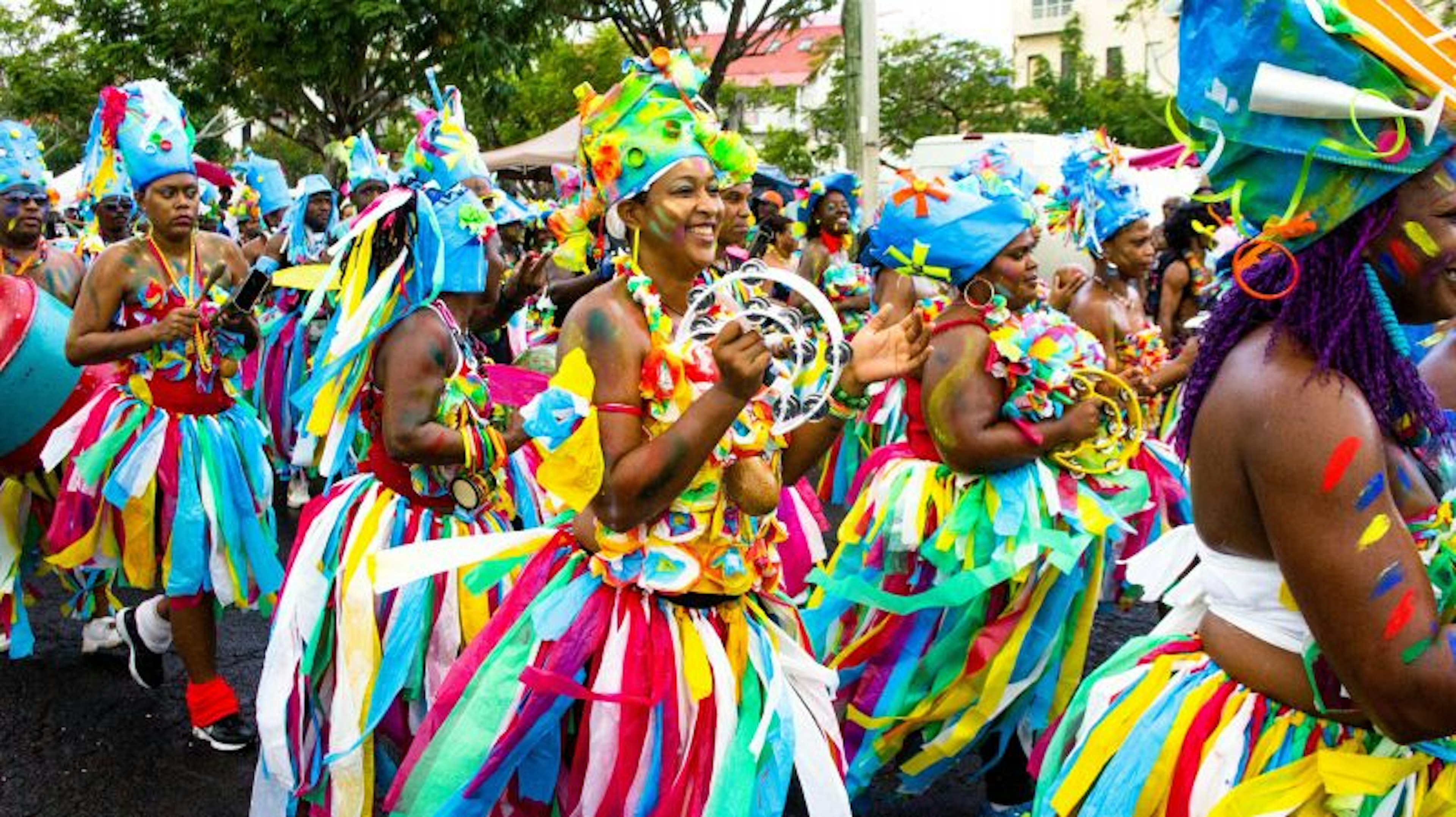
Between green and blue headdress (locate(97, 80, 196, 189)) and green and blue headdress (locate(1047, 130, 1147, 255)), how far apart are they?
394 cm

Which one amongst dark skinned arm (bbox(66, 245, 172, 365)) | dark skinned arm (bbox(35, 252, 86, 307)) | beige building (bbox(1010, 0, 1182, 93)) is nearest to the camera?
dark skinned arm (bbox(66, 245, 172, 365))

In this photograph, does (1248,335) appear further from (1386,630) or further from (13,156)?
(13,156)

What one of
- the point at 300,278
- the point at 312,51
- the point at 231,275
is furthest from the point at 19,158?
the point at 312,51

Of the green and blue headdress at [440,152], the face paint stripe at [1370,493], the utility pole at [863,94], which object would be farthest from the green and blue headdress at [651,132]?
the utility pole at [863,94]

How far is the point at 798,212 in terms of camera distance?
9.72 meters

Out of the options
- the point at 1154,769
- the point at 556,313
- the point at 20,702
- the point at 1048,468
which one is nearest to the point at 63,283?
the point at 20,702

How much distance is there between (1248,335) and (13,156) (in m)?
5.76

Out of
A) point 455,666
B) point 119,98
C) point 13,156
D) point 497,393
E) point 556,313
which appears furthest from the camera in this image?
point 556,313

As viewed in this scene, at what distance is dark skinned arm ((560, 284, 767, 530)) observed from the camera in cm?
262

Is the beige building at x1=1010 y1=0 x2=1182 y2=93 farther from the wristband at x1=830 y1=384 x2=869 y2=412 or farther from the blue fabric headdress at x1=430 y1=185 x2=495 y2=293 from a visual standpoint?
the wristband at x1=830 y1=384 x2=869 y2=412

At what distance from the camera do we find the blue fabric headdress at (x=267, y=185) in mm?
11539

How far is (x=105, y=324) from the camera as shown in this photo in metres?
4.97

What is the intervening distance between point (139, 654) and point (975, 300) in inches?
137

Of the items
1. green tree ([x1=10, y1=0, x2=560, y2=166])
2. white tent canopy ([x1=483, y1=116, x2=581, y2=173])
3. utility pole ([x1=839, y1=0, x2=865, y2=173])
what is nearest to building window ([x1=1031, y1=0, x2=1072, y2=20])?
white tent canopy ([x1=483, y1=116, x2=581, y2=173])
